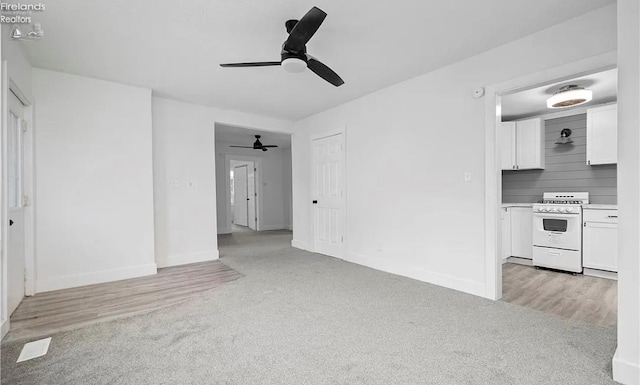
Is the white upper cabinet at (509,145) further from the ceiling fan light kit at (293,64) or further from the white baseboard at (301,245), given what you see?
the ceiling fan light kit at (293,64)

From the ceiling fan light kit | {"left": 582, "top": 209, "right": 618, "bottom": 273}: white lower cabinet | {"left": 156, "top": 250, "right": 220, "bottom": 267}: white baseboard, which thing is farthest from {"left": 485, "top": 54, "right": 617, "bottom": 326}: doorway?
{"left": 156, "top": 250, "right": 220, "bottom": 267}: white baseboard

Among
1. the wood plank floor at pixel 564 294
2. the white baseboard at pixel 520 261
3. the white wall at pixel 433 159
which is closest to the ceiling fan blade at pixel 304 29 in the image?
the white wall at pixel 433 159

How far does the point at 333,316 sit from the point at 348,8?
2471 millimetres

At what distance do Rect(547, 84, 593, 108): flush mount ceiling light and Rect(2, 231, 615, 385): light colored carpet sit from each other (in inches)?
98.1

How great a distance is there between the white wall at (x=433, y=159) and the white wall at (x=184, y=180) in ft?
7.09

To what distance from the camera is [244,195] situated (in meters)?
9.66

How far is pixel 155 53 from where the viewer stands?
295 centimetres

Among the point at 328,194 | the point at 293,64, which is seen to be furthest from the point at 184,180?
the point at 293,64

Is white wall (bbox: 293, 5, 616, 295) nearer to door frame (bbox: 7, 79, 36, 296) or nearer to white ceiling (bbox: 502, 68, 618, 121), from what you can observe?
white ceiling (bbox: 502, 68, 618, 121)

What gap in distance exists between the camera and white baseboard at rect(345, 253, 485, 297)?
3105 millimetres

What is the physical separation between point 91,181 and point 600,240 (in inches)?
247

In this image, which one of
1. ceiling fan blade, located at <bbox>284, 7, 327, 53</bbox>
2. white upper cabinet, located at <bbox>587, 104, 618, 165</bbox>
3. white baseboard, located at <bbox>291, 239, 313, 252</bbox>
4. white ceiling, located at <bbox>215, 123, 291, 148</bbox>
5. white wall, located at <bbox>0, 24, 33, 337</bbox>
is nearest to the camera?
ceiling fan blade, located at <bbox>284, 7, 327, 53</bbox>

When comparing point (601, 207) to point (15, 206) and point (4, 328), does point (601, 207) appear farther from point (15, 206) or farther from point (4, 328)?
point (15, 206)

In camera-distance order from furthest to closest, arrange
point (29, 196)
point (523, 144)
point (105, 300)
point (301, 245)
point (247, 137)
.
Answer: point (247, 137)
point (301, 245)
point (523, 144)
point (29, 196)
point (105, 300)
